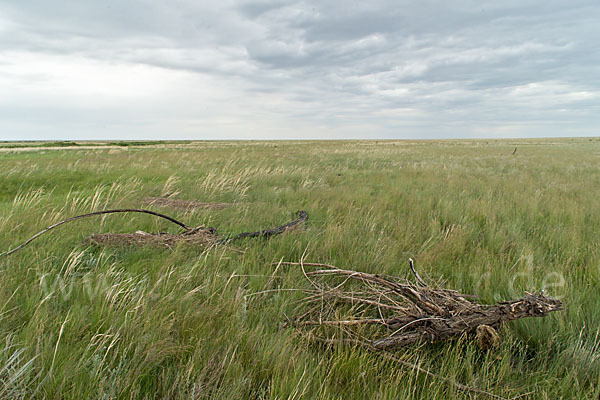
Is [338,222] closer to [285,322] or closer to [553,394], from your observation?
[285,322]

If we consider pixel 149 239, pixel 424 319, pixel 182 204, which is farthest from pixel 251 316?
pixel 182 204

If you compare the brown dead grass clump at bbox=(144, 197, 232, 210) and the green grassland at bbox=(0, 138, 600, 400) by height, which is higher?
the brown dead grass clump at bbox=(144, 197, 232, 210)

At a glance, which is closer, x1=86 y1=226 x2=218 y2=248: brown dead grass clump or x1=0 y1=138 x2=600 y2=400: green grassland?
x1=0 y1=138 x2=600 y2=400: green grassland

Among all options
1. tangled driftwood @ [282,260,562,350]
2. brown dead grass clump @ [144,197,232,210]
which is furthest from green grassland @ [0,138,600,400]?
brown dead grass clump @ [144,197,232,210]

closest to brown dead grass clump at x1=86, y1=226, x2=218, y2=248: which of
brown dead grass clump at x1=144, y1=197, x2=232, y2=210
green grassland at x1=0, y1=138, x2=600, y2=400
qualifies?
green grassland at x1=0, y1=138, x2=600, y2=400

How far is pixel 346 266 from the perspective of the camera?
269 centimetres

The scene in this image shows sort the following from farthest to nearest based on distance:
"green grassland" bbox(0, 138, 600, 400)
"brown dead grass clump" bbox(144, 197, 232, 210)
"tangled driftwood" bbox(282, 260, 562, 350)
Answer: "brown dead grass clump" bbox(144, 197, 232, 210), "tangled driftwood" bbox(282, 260, 562, 350), "green grassland" bbox(0, 138, 600, 400)

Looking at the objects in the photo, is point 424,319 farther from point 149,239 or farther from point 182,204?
point 182,204

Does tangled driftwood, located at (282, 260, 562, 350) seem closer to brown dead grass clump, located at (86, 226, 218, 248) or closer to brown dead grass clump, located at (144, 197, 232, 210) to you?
brown dead grass clump, located at (86, 226, 218, 248)

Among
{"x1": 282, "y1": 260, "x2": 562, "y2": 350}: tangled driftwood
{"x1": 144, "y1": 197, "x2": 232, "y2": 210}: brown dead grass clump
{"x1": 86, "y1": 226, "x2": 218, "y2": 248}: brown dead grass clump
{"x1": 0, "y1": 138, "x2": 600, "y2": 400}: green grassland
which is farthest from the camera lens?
{"x1": 144, "y1": 197, "x2": 232, "y2": 210}: brown dead grass clump

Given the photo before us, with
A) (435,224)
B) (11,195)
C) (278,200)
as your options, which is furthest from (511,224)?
(11,195)

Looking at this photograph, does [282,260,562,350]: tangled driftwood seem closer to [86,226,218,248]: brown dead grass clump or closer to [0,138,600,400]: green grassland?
[0,138,600,400]: green grassland

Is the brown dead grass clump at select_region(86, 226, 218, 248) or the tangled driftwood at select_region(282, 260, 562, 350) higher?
the brown dead grass clump at select_region(86, 226, 218, 248)

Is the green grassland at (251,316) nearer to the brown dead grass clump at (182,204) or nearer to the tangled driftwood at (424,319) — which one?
the tangled driftwood at (424,319)
